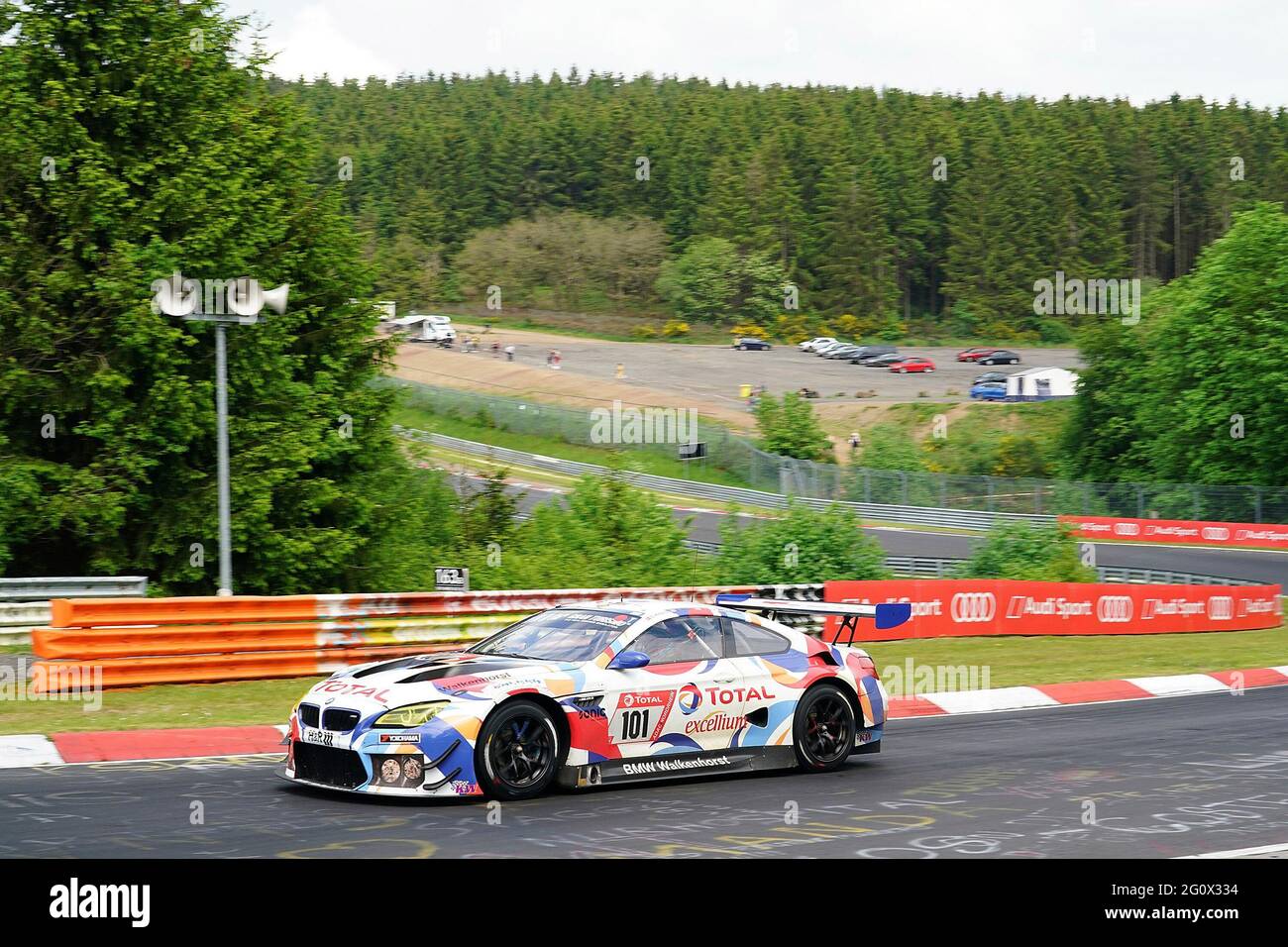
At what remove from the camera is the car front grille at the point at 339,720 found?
9.44m

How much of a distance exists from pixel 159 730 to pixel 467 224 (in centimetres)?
12359

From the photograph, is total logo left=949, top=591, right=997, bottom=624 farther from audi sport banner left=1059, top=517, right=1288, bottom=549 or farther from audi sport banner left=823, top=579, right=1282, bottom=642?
audi sport banner left=1059, top=517, right=1288, bottom=549

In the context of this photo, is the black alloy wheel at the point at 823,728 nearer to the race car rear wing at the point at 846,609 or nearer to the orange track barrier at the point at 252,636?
the race car rear wing at the point at 846,609

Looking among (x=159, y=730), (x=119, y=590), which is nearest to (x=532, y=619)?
(x=159, y=730)

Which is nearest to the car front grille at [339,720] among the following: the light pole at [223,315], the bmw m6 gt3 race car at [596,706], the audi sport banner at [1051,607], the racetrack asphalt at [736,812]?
the bmw m6 gt3 race car at [596,706]

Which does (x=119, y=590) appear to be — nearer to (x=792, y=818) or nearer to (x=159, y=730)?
(x=159, y=730)

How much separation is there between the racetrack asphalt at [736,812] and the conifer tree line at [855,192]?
104537 millimetres

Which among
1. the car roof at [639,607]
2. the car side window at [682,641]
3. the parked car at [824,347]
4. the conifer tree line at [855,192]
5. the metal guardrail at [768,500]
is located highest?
the conifer tree line at [855,192]

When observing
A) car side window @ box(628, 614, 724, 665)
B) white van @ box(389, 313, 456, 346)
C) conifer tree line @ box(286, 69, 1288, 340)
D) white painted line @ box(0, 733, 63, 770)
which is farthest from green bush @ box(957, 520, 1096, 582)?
conifer tree line @ box(286, 69, 1288, 340)

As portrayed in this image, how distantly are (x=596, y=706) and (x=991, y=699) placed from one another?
9270mm

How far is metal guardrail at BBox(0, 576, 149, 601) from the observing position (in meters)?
19.6

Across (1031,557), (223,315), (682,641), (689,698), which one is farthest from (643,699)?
(1031,557)

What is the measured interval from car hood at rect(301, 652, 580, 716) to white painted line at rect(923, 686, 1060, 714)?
26.9 feet

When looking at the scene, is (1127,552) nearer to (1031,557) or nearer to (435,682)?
(1031,557)
